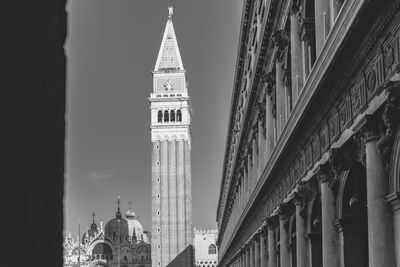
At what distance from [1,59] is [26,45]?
16 cm

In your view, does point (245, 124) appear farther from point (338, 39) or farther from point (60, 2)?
point (60, 2)

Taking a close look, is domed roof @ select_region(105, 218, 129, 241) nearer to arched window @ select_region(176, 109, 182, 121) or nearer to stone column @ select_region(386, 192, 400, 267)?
arched window @ select_region(176, 109, 182, 121)

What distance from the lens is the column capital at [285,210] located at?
65.0 feet

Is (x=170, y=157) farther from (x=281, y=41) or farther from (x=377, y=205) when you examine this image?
(x=377, y=205)

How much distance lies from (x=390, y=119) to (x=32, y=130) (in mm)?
8406

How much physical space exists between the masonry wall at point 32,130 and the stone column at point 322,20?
41.3ft

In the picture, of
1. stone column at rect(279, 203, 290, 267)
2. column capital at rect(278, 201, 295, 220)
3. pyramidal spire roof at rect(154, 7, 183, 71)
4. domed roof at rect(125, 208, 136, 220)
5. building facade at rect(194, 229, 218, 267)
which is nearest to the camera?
column capital at rect(278, 201, 295, 220)

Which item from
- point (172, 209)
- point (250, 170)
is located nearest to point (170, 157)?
point (172, 209)

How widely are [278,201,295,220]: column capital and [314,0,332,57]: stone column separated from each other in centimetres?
576

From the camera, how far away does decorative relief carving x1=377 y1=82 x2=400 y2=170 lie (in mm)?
9125

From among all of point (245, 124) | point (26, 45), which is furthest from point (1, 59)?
point (245, 124)

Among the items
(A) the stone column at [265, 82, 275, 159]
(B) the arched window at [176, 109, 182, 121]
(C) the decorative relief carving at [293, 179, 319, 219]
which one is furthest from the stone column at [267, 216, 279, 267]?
(B) the arched window at [176, 109, 182, 121]

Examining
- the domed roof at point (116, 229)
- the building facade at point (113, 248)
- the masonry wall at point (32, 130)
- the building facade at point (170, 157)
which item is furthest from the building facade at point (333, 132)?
the domed roof at point (116, 229)

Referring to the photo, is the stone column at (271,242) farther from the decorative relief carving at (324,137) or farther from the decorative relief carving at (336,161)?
the decorative relief carving at (336,161)
